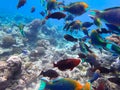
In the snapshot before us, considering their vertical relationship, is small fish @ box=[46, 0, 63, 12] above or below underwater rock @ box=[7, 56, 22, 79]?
above

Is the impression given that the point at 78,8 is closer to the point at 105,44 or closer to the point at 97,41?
the point at 97,41

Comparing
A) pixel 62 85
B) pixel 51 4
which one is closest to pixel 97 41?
pixel 62 85

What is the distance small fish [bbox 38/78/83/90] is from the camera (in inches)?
97.7

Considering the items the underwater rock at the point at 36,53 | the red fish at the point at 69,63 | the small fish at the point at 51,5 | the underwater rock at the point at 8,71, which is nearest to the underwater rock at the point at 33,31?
the underwater rock at the point at 36,53

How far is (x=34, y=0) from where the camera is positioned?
461 feet

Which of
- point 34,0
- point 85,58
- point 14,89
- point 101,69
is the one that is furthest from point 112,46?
point 34,0

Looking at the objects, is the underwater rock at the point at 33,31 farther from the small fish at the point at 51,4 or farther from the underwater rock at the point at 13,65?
the underwater rock at the point at 13,65

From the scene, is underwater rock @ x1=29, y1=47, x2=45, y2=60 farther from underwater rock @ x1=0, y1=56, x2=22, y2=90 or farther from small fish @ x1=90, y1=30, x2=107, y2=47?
small fish @ x1=90, y1=30, x2=107, y2=47

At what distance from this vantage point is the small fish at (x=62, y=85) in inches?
97.7

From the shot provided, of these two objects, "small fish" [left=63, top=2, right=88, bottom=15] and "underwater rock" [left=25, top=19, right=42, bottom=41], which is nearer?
"small fish" [left=63, top=2, right=88, bottom=15]

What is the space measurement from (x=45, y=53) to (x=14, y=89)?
5439mm

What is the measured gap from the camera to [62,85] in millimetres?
2566

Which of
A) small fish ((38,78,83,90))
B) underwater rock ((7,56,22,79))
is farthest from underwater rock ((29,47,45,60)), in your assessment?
small fish ((38,78,83,90))

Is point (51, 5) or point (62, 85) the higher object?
point (51, 5)
